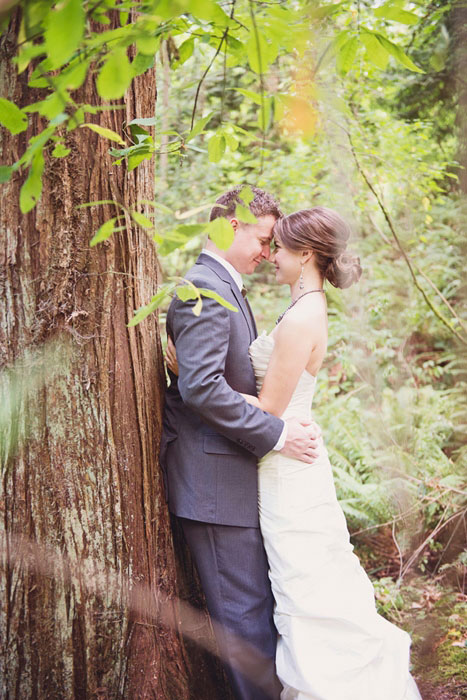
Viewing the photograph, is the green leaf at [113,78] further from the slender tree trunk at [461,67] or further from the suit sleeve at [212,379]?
the slender tree trunk at [461,67]

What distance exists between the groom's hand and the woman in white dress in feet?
0.16

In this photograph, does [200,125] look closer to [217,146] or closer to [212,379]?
[217,146]

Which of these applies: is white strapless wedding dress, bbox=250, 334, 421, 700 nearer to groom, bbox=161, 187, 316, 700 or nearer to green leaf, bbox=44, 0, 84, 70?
groom, bbox=161, 187, 316, 700

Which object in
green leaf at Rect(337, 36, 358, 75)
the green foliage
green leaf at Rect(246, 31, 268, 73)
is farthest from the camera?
the green foliage

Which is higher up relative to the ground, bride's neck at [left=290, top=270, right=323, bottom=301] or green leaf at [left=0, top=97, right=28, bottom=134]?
green leaf at [left=0, top=97, right=28, bottom=134]

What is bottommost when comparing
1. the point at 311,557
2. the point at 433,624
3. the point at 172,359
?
the point at 433,624

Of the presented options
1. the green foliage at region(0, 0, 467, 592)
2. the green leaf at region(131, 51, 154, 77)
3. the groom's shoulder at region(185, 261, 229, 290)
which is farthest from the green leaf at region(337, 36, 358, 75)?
the groom's shoulder at region(185, 261, 229, 290)

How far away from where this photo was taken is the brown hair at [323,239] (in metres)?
2.64

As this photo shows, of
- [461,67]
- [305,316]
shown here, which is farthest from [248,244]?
[461,67]

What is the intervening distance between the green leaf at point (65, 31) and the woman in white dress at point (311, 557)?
1.60 metres

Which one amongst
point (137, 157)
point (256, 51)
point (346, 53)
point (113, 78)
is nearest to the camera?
point (113, 78)

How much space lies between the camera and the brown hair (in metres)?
2.64

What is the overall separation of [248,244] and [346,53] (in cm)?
111

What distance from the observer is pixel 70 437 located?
2.12 m
